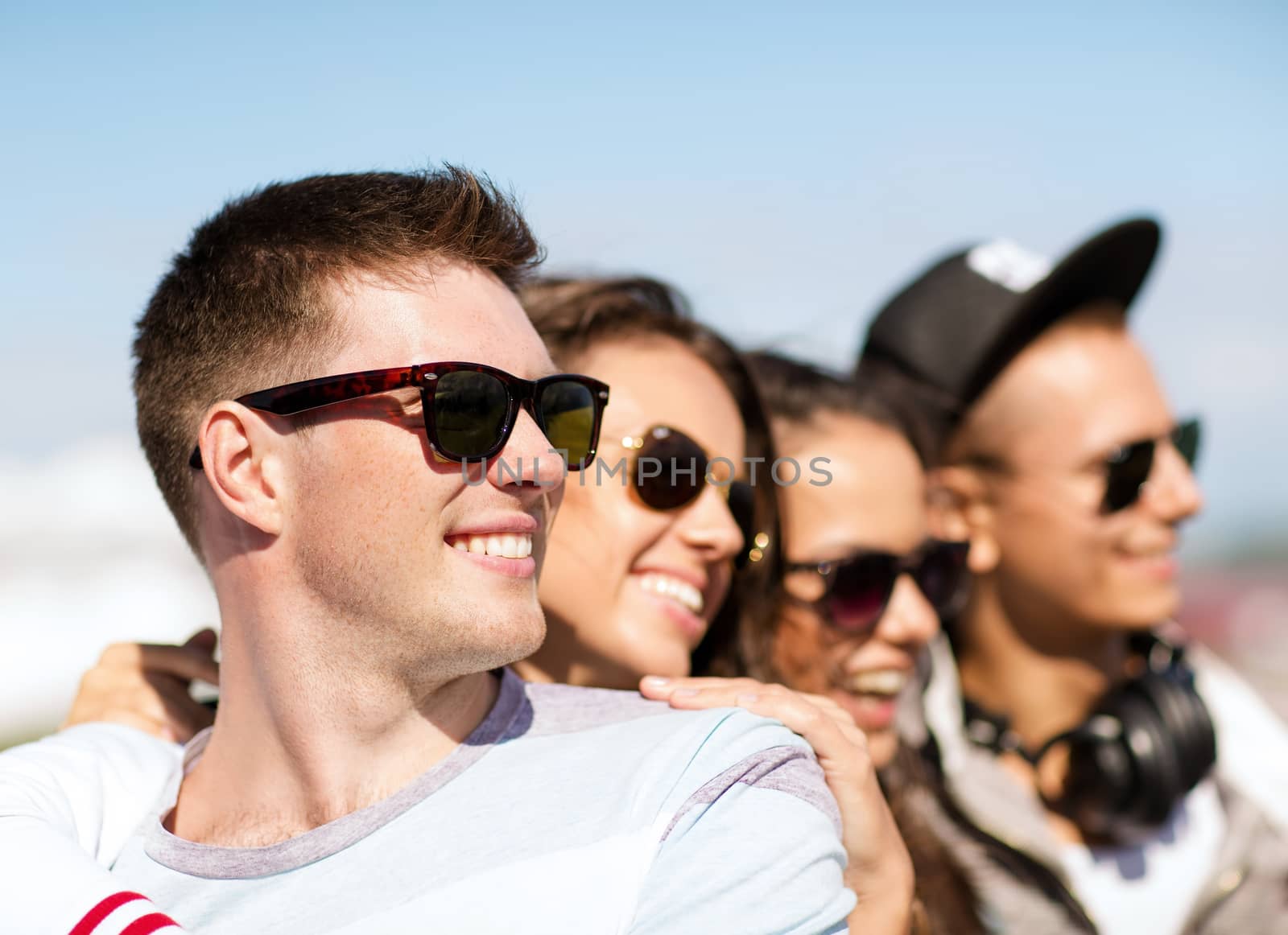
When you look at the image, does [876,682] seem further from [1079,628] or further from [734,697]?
[734,697]

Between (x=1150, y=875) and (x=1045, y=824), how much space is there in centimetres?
52

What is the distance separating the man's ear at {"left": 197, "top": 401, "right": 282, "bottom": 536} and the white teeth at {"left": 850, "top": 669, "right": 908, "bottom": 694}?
2007 millimetres

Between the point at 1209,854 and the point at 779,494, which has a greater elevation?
the point at 779,494

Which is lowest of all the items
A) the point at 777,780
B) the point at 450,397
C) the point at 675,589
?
the point at 675,589

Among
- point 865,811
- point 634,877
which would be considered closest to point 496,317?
point 634,877

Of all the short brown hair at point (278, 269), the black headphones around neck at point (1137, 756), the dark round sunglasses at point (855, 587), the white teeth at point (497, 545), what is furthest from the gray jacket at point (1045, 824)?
the short brown hair at point (278, 269)

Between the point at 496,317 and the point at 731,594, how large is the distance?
4.87 feet

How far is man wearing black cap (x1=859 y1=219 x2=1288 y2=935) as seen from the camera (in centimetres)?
394

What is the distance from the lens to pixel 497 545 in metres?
1.98

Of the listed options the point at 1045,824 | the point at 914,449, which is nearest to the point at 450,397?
the point at 914,449

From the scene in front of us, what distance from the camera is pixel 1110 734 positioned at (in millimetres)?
3992

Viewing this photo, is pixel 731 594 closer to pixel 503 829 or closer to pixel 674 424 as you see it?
pixel 674 424

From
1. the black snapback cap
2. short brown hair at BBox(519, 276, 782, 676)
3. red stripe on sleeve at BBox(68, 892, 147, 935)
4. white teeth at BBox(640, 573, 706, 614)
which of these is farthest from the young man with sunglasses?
the black snapback cap

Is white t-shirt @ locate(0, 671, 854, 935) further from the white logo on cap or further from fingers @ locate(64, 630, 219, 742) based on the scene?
the white logo on cap
